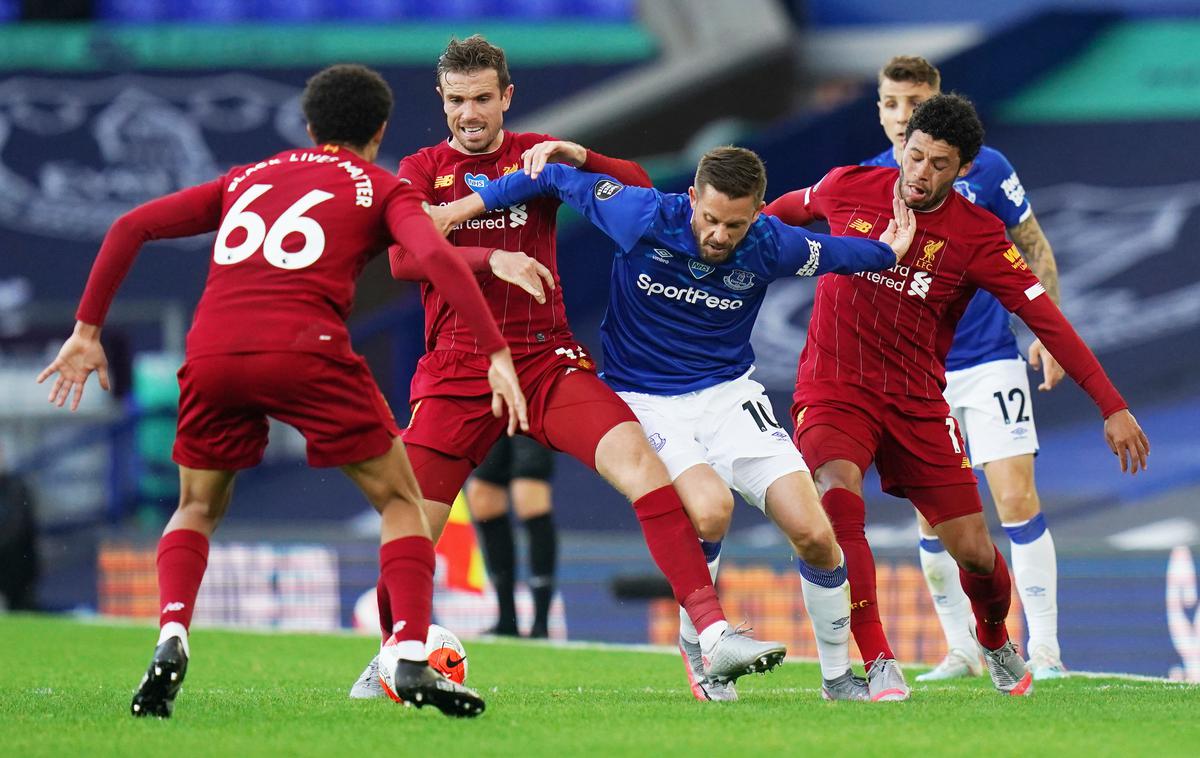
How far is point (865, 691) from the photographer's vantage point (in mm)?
6344

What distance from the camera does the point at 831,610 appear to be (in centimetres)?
626

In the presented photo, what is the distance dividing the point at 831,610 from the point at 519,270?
1.58m

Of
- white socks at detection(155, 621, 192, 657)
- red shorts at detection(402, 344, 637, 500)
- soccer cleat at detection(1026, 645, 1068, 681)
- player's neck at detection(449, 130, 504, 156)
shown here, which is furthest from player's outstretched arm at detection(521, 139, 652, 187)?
soccer cleat at detection(1026, 645, 1068, 681)

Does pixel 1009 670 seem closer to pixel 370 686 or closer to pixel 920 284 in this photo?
pixel 920 284

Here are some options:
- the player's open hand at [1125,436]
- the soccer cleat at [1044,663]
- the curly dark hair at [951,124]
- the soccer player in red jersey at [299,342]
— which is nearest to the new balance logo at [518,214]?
the soccer player in red jersey at [299,342]

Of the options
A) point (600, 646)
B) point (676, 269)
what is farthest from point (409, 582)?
point (600, 646)

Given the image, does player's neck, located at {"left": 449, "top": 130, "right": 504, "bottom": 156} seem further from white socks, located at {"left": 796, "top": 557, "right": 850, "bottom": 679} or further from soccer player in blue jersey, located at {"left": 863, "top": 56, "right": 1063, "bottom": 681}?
white socks, located at {"left": 796, "top": 557, "right": 850, "bottom": 679}

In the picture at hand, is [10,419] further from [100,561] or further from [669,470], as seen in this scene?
[669,470]

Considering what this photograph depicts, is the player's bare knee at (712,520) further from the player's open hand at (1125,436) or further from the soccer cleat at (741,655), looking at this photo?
the player's open hand at (1125,436)

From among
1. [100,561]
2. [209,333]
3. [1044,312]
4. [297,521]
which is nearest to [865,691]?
[1044,312]

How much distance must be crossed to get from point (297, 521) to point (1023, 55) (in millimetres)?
9160

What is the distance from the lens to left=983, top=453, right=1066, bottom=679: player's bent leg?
25.6 ft

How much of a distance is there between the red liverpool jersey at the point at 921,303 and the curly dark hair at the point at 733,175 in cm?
80

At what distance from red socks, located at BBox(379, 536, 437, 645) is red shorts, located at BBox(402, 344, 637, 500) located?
84 centimetres
